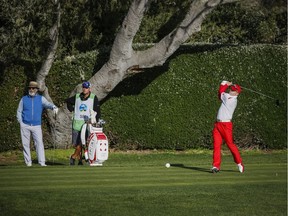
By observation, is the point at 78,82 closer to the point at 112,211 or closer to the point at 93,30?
the point at 93,30

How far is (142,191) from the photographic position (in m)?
12.0

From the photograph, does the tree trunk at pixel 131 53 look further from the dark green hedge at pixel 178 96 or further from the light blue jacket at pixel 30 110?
the light blue jacket at pixel 30 110

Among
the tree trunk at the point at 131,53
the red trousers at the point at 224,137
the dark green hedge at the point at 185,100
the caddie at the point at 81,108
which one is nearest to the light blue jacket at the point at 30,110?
the caddie at the point at 81,108

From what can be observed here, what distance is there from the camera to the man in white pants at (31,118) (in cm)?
1772

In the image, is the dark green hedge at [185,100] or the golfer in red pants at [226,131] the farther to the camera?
the dark green hedge at [185,100]

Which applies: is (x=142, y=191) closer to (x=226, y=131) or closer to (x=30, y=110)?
(x=226, y=131)

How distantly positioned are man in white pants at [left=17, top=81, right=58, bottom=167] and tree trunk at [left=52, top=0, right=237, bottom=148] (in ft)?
15.5

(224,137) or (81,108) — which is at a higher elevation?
(81,108)

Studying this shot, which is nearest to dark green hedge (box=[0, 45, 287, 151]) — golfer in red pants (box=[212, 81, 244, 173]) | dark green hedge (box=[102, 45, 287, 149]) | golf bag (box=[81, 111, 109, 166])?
dark green hedge (box=[102, 45, 287, 149])

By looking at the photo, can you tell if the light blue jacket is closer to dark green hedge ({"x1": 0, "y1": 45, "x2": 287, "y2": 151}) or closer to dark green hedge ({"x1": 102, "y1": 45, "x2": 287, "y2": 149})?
dark green hedge ({"x1": 0, "y1": 45, "x2": 287, "y2": 151})

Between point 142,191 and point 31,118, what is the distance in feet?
21.0

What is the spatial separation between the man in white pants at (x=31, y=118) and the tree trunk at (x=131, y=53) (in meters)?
4.71

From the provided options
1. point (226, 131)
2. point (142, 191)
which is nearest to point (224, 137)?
point (226, 131)

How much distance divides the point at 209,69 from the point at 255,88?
58.8 inches
